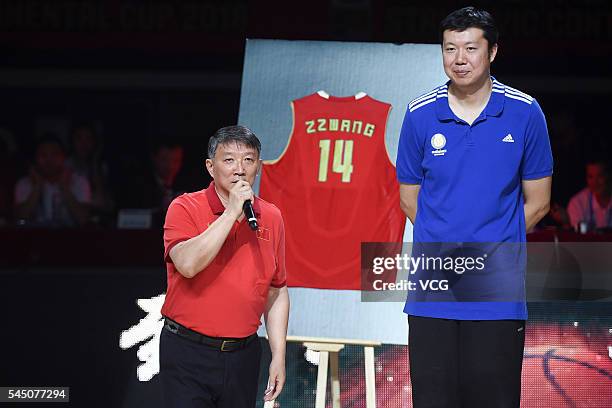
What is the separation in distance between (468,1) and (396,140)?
445 centimetres

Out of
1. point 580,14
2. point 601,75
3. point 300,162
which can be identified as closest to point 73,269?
point 300,162

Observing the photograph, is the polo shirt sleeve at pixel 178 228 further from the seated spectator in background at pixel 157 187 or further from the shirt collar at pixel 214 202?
the seated spectator in background at pixel 157 187

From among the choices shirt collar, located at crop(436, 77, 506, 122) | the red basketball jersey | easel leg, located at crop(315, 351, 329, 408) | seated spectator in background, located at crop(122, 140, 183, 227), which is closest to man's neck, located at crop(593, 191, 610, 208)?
seated spectator in background, located at crop(122, 140, 183, 227)

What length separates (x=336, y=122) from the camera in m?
4.03

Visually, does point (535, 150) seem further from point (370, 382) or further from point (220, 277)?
point (370, 382)

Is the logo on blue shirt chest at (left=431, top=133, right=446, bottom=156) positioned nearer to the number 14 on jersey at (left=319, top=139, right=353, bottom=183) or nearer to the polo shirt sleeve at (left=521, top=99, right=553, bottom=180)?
the polo shirt sleeve at (left=521, top=99, right=553, bottom=180)

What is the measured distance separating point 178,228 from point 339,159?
1.37 meters

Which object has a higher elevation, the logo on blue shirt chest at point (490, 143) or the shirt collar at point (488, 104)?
the shirt collar at point (488, 104)

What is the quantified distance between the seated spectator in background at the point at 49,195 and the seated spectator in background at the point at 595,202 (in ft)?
12.5

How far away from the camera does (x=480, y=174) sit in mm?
2654

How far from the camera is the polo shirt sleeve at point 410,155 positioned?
2793 millimetres

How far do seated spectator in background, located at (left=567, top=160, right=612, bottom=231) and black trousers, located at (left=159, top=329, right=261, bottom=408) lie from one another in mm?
4958

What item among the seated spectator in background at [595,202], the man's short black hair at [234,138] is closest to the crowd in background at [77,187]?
the seated spectator in background at [595,202]

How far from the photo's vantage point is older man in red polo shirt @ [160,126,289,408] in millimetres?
2686
